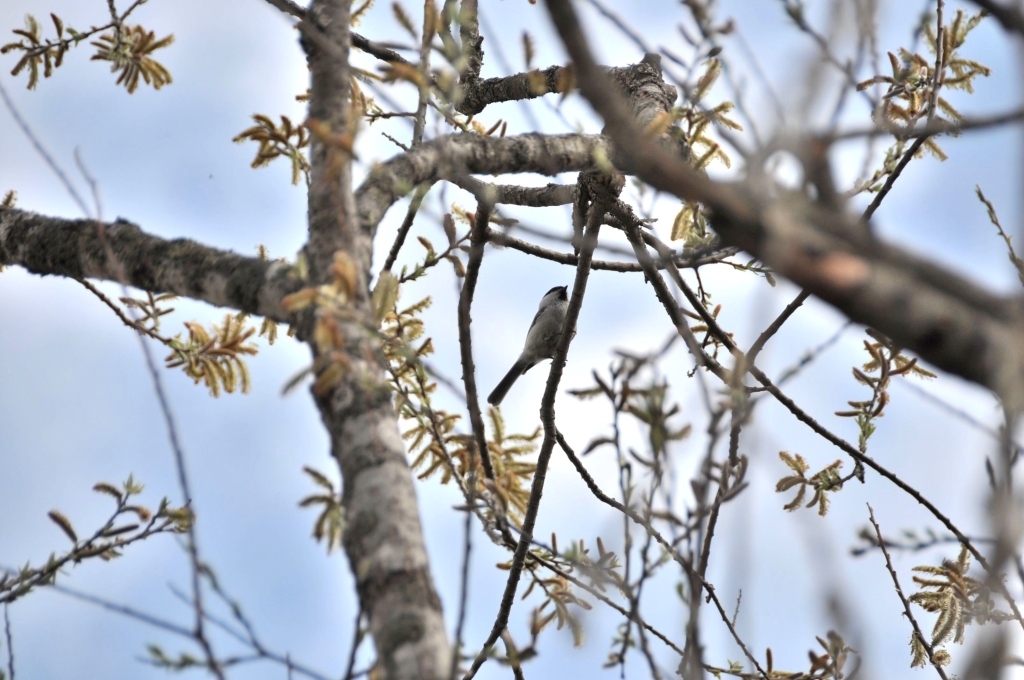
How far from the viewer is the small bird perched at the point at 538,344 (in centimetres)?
699

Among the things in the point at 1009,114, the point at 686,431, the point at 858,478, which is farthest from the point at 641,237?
the point at 1009,114

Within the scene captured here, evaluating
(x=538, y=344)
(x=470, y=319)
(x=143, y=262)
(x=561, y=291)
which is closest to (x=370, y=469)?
Result: (x=143, y=262)

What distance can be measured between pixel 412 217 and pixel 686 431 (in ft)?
7.45

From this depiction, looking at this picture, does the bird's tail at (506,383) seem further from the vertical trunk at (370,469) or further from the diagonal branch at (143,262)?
the vertical trunk at (370,469)

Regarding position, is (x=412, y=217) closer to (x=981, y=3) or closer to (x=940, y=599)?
(x=981, y=3)

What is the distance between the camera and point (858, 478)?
374cm

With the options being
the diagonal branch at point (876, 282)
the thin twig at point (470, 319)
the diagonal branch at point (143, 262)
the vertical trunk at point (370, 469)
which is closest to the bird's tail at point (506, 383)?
the thin twig at point (470, 319)

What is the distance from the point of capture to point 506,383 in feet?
23.4

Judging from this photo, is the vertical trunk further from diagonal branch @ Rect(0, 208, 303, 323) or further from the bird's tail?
the bird's tail

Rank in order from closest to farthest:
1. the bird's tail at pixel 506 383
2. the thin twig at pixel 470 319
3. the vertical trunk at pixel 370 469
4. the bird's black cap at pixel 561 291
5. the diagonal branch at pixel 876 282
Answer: the diagonal branch at pixel 876 282
the vertical trunk at pixel 370 469
the thin twig at pixel 470 319
the bird's tail at pixel 506 383
the bird's black cap at pixel 561 291

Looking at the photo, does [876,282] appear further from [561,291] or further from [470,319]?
[561,291]

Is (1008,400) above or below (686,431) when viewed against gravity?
below

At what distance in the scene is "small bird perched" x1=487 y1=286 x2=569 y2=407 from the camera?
6.99 metres

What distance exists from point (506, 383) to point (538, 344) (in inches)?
17.5
